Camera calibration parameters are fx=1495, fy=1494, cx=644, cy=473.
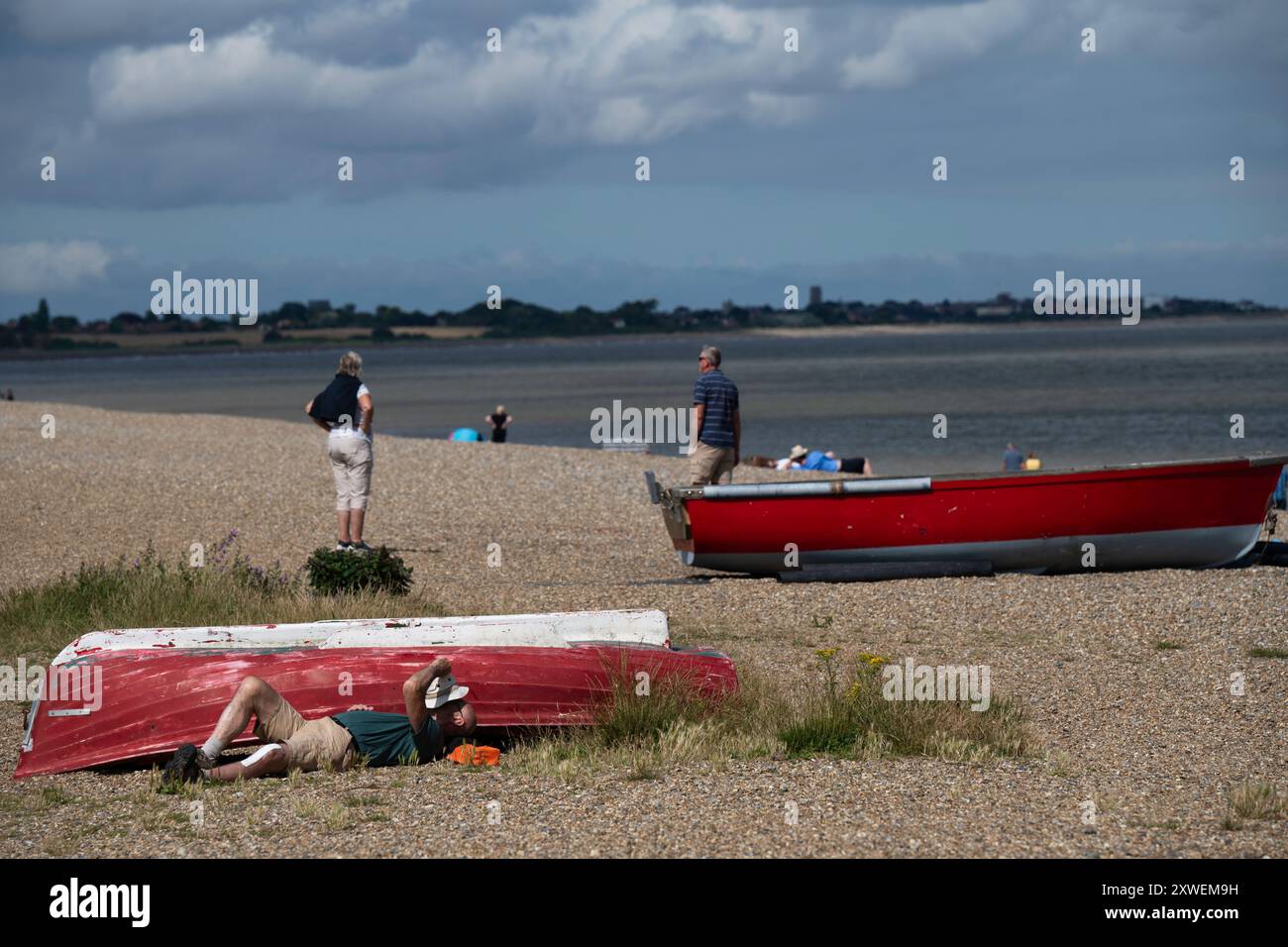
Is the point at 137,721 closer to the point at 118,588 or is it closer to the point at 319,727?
the point at 319,727

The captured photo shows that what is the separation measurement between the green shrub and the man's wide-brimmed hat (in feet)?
13.5

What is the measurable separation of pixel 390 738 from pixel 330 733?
29cm

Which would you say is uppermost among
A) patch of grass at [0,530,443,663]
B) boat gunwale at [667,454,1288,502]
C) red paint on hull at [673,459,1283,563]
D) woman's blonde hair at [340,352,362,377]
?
woman's blonde hair at [340,352,362,377]

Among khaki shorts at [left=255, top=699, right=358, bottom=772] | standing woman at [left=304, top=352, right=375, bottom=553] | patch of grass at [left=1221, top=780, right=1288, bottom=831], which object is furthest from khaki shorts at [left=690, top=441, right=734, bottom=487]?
patch of grass at [left=1221, top=780, right=1288, bottom=831]

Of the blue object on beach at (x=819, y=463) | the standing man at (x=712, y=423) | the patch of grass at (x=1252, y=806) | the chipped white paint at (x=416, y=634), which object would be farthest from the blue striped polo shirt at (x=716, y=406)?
the blue object on beach at (x=819, y=463)

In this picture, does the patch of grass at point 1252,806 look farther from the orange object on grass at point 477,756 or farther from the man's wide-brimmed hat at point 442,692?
the man's wide-brimmed hat at point 442,692

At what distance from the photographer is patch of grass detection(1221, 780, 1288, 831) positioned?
6.04 m

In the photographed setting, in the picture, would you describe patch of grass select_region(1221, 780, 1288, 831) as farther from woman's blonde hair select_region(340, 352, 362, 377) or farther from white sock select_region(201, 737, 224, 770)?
woman's blonde hair select_region(340, 352, 362, 377)

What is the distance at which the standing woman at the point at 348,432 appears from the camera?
44.2ft

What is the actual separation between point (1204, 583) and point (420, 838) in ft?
29.1

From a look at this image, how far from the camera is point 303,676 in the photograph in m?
7.57

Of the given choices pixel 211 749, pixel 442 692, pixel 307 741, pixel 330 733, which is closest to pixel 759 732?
pixel 442 692
